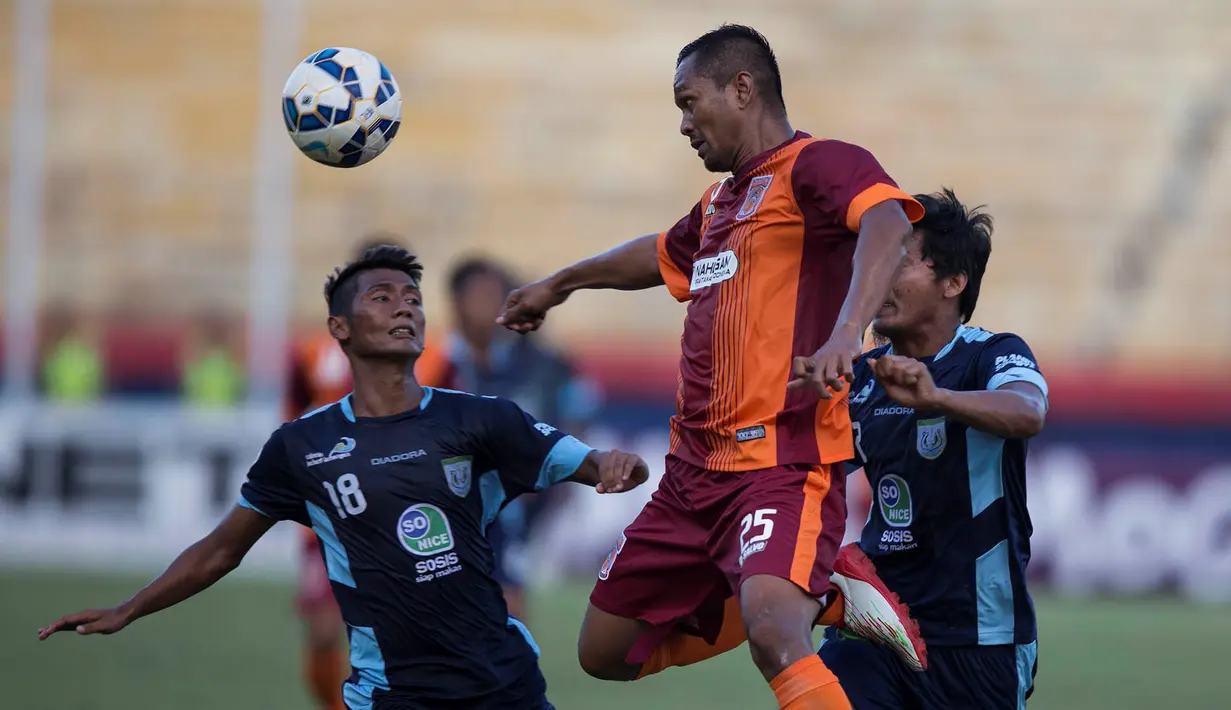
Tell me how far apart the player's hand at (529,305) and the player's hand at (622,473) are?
1.01 metres

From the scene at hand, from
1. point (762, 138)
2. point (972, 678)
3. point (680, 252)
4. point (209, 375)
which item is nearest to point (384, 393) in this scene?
point (680, 252)

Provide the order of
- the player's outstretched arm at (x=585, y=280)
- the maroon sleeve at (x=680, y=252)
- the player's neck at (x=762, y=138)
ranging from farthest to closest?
the player's outstretched arm at (x=585, y=280)
the maroon sleeve at (x=680, y=252)
the player's neck at (x=762, y=138)

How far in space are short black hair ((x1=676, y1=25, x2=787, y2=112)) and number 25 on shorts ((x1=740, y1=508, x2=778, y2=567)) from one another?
1.34m

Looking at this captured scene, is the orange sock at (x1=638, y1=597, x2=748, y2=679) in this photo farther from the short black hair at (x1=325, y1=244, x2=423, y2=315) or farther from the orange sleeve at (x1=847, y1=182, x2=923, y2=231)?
the short black hair at (x1=325, y1=244, x2=423, y2=315)

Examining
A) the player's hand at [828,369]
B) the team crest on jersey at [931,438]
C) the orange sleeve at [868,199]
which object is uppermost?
the orange sleeve at [868,199]

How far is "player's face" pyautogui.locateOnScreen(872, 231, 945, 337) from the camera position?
16.9ft

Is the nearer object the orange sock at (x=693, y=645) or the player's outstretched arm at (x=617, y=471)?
the player's outstretched arm at (x=617, y=471)

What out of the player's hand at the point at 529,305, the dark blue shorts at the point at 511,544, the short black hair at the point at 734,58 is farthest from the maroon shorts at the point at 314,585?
the short black hair at the point at 734,58

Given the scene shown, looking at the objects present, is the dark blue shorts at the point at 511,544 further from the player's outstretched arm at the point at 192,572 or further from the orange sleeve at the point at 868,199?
the orange sleeve at the point at 868,199

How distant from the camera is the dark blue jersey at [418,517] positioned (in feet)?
16.5

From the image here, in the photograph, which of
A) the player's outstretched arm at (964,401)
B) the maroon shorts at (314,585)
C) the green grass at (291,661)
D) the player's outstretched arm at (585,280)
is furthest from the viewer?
the green grass at (291,661)

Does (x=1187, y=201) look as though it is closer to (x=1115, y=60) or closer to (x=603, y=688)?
(x=1115, y=60)

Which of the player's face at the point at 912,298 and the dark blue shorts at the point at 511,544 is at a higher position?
the player's face at the point at 912,298

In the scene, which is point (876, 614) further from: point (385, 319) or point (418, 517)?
point (385, 319)
